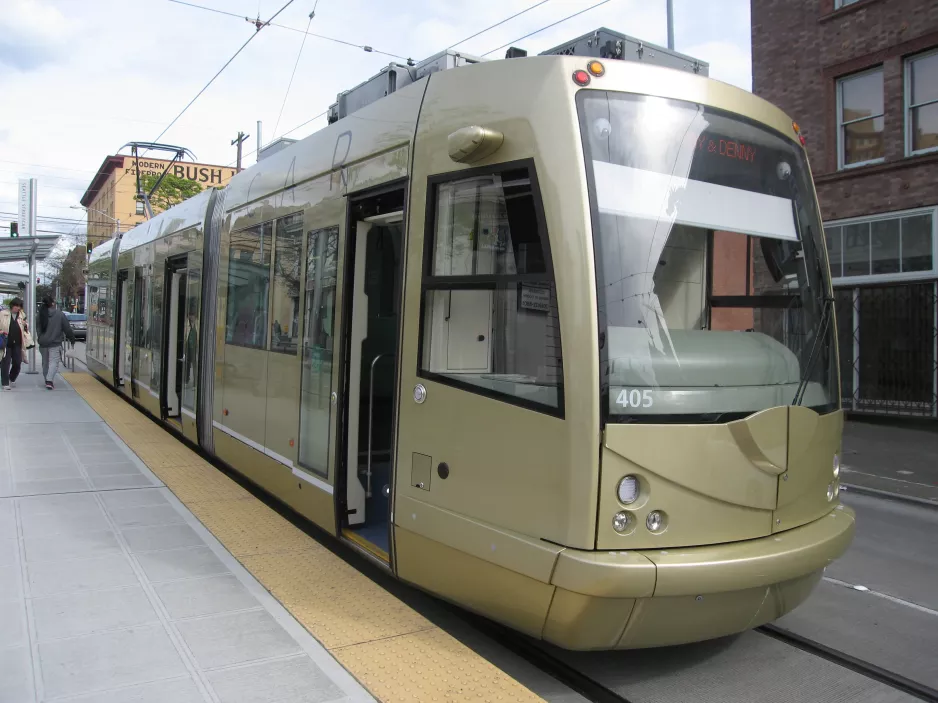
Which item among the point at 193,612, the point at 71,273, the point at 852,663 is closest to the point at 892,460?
the point at 852,663

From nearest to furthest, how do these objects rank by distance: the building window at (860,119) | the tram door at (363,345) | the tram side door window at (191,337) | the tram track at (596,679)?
1. the tram track at (596,679)
2. the tram door at (363,345)
3. the tram side door window at (191,337)
4. the building window at (860,119)

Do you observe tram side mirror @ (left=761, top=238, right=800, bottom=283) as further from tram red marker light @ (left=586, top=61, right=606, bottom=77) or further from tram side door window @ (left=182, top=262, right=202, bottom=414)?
tram side door window @ (left=182, top=262, right=202, bottom=414)

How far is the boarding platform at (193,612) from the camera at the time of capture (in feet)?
10.7

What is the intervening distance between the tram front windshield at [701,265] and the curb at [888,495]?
5.15 metres

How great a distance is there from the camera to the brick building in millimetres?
13789

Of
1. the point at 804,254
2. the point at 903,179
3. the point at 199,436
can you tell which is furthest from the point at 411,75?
the point at 903,179

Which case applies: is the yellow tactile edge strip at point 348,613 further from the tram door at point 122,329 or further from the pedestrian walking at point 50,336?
the pedestrian walking at point 50,336

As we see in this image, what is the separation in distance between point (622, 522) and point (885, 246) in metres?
13.4

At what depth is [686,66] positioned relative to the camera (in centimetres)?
488

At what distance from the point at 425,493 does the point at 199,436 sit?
16.5 feet

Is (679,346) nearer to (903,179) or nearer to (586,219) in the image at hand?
(586,219)

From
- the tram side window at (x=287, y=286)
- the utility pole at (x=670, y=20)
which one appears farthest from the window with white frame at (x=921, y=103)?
the tram side window at (x=287, y=286)

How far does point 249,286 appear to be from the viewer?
694 cm

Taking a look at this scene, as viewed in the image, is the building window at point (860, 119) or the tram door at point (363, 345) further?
the building window at point (860, 119)
